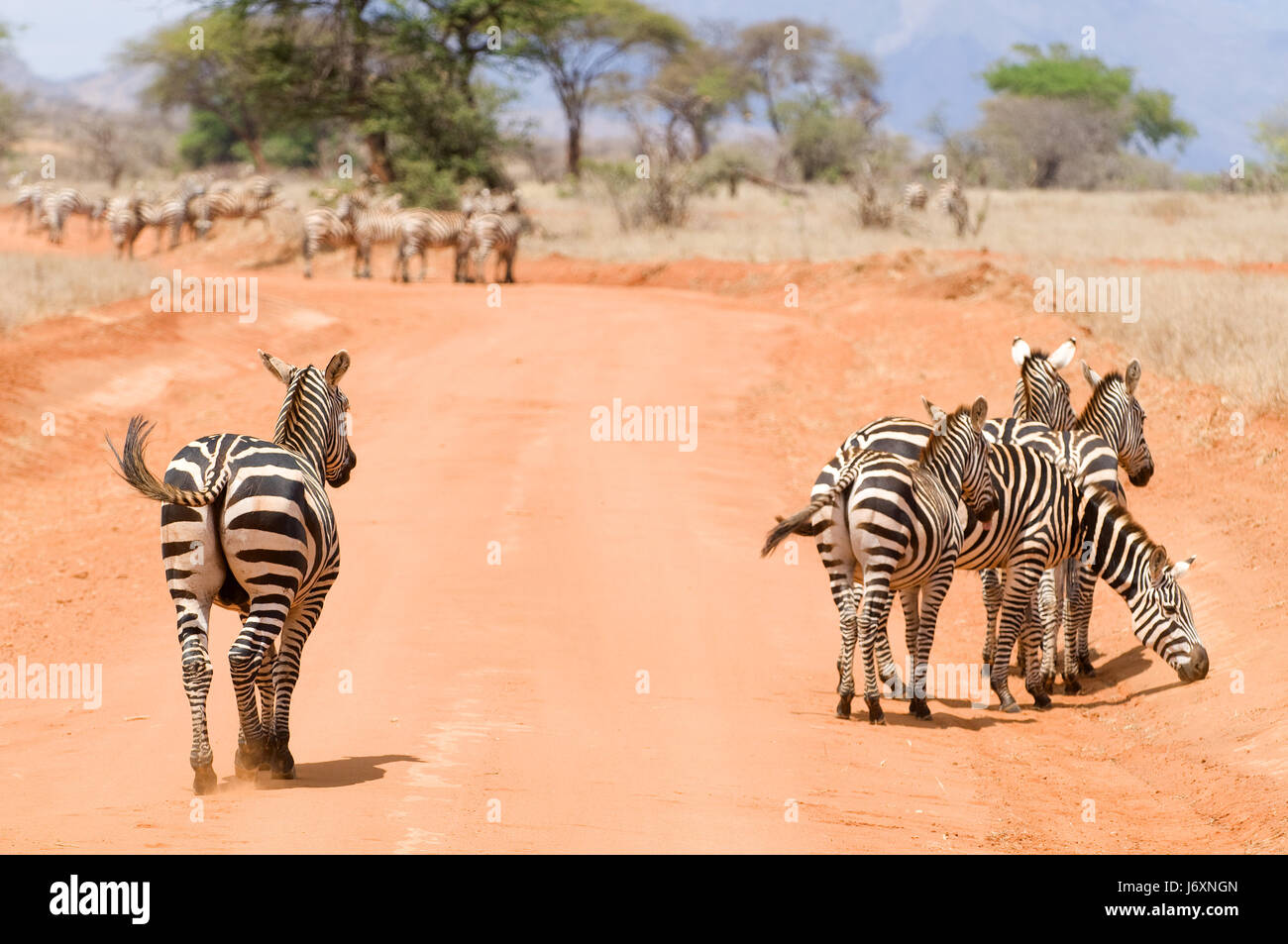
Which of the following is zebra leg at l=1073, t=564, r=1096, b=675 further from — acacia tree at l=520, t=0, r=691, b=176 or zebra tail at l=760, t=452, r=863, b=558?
acacia tree at l=520, t=0, r=691, b=176

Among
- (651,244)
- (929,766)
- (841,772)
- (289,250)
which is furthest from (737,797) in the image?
(289,250)

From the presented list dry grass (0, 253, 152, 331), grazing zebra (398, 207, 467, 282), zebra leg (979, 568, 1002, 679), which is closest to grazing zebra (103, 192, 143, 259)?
grazing zebra (398, 207, 467, 282)

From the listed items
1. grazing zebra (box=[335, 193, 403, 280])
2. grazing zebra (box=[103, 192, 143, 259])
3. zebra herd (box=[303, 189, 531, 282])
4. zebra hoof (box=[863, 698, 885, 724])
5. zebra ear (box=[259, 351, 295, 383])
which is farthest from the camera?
grazing zebra (box=[103, 192, 143, 259])

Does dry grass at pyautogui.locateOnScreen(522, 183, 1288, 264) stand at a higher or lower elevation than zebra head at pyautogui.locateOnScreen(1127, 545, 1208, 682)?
higher

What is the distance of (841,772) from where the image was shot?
7.45 metres

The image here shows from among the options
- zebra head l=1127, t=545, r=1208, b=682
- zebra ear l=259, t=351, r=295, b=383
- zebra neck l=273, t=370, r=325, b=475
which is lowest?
zebra head l=1127, t=545, r=1208, b=682

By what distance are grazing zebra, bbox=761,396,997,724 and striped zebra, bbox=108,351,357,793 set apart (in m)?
2.97

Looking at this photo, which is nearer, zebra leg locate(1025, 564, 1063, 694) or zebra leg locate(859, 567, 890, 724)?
zebra leg locate(859, 567, 890, 724)

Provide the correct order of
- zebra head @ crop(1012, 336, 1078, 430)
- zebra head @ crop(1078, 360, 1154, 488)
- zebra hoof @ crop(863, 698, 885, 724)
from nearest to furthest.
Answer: zebra hoof @ crop(863, 698, 885, 724) → zebra head @ crop(1078, 360, 1154, 488) → zebra head @ crop(1012, 336, 1078, 430)

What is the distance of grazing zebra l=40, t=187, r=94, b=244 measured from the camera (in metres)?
39.6

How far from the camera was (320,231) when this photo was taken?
31828 mm

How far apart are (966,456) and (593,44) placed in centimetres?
5781

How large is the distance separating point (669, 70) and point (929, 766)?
61.4 meters
